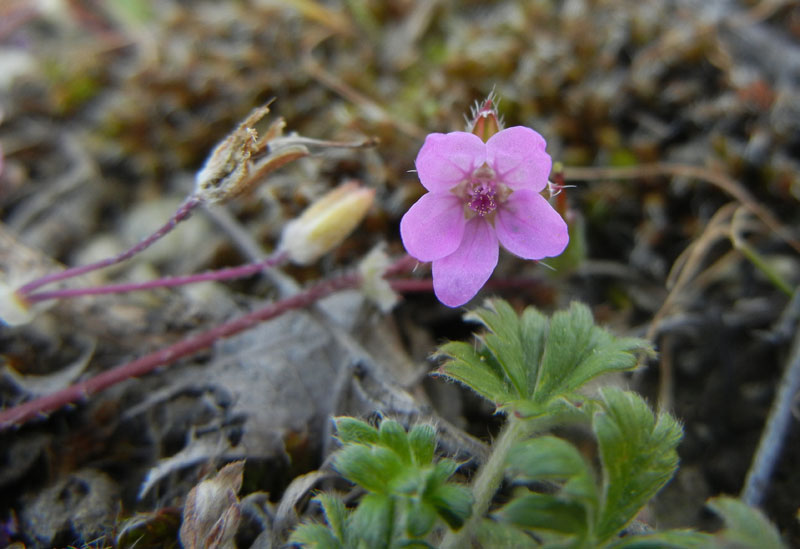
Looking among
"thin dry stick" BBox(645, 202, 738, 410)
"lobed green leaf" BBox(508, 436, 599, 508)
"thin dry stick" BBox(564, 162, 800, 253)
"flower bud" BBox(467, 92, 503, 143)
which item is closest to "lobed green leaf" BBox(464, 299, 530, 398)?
"lobed green leaf" BBox(508, 436, 599, 508)

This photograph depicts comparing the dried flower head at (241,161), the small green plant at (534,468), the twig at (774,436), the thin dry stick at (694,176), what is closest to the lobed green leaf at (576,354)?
the small green plant at (534,468)

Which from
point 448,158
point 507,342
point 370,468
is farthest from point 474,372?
point 448,158

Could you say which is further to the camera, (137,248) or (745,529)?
(137,248)

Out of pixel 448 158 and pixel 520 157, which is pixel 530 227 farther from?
pixel 448 158

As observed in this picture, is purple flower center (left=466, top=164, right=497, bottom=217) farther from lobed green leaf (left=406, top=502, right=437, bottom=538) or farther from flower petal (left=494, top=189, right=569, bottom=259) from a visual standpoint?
lobed green leaf (left=406, top=502, right=437, bottom=538)

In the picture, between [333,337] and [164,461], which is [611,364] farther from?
[164,461]

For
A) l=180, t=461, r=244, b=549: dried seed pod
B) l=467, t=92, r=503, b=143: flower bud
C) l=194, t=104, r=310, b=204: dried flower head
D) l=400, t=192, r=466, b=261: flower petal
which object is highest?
l=194, t=104, r=310, b=204: dried flower head

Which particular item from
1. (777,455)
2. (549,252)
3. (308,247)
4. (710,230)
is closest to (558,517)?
(549,252)
